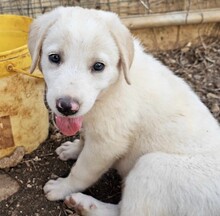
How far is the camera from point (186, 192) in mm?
2875

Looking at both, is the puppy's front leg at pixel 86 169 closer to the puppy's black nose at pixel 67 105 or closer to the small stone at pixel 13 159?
the small stone at pixel 13 159

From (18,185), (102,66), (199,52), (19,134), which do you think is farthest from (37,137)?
(199,52)

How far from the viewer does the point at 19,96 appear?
353cm

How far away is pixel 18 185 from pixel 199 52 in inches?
105

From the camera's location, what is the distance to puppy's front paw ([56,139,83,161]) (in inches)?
151

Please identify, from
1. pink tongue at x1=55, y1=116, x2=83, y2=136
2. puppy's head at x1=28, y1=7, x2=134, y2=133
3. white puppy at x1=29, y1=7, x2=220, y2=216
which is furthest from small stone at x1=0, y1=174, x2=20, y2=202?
puppy's head at x1=28, y1=7, x2=134, y2=133

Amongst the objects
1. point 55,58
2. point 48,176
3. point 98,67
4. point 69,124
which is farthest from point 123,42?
point 48,176

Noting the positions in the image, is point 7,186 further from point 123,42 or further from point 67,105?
point 123,42

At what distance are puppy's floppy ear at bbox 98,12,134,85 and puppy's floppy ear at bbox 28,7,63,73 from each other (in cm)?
32

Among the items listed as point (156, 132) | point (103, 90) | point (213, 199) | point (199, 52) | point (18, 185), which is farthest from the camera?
point (199, 52)

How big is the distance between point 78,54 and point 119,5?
244 cm

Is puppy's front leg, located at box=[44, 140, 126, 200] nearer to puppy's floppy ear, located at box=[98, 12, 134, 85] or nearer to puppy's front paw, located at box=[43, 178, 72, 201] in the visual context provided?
puppy's front paw, located at box=[43, 178, 72, 201]

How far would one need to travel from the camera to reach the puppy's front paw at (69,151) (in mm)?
3846

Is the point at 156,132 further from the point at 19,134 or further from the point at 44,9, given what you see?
the point at 44,9
